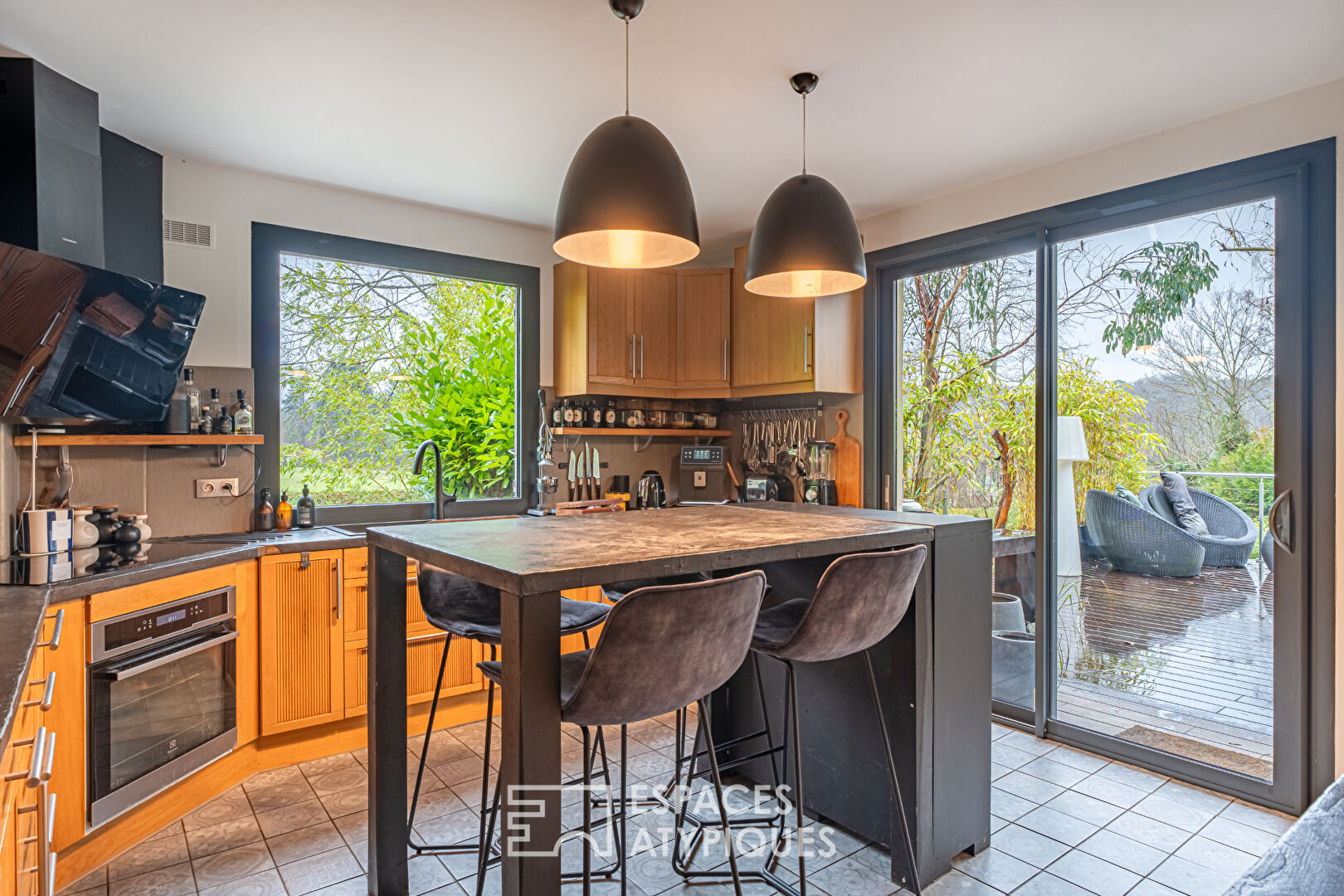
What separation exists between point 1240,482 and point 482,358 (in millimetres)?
3528

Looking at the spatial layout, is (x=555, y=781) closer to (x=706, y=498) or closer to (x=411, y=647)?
(x=411, y=647)

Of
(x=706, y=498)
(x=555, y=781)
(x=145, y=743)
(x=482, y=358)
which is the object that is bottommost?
(x=145, y=743)

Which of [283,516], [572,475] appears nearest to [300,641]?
[283,516]

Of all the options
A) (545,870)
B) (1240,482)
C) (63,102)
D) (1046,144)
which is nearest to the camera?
(545,870)

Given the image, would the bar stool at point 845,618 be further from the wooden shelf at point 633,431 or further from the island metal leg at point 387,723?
the wooden shelf at point 633,431

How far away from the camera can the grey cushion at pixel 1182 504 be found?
291cm

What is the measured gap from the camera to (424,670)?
130 inches

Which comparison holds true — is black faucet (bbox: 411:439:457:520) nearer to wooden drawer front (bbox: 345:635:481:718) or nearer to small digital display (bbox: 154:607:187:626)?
wooden drawer front (bbox: 345:635:481:718)

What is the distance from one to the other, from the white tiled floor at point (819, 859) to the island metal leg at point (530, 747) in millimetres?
901

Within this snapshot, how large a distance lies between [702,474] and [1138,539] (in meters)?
2.43

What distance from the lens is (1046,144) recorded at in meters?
2.96

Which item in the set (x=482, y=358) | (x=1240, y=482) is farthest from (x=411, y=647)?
(x=1240, y=482)

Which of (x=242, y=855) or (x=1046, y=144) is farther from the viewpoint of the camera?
(x=1046, y=144)

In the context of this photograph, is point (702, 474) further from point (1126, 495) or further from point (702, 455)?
point (1126, 495)
